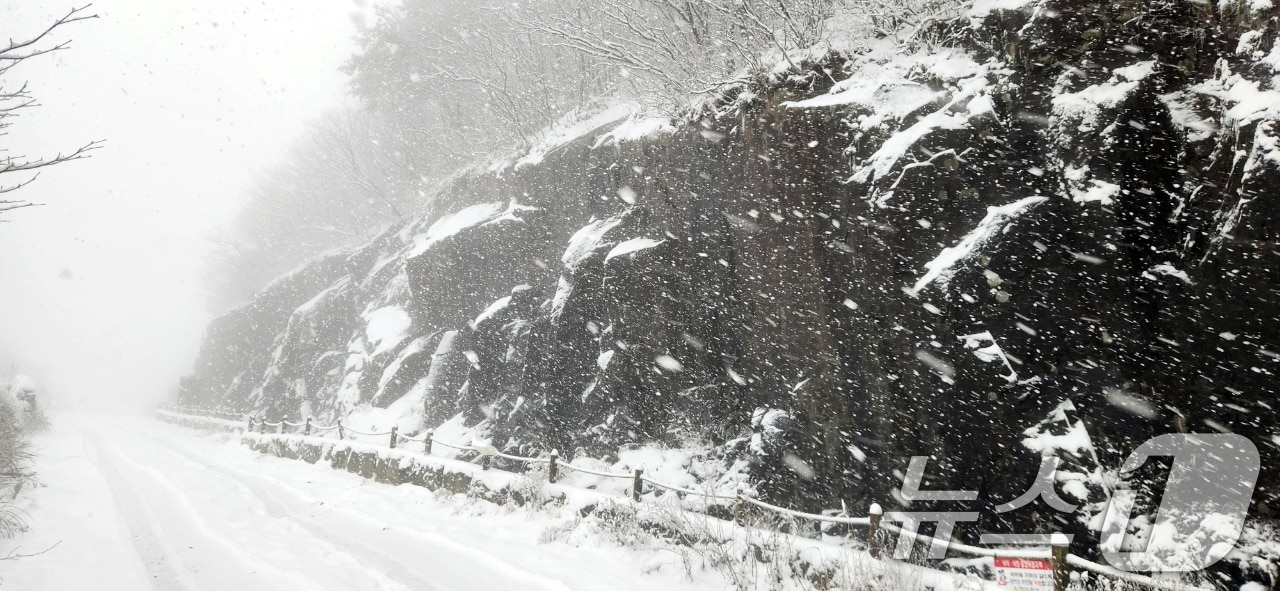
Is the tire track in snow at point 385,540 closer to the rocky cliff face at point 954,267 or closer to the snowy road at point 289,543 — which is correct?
the snowy road at point 289,543

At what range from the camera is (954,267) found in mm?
6160

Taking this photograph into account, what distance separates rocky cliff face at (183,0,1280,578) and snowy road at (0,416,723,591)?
2503 mm

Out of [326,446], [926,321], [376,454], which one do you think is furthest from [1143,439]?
[326,446]

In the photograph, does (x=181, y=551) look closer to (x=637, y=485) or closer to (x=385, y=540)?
(x=385, y=540)

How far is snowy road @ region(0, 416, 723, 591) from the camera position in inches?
246

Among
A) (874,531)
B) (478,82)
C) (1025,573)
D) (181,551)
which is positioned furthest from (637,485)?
(478,82)

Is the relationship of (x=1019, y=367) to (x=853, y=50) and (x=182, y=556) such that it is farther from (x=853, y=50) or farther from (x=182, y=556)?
(x=182, y=556)

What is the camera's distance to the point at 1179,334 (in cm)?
502

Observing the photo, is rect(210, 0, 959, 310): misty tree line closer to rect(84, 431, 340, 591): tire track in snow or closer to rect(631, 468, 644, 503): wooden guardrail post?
rect(631, 468, 644, 503): wooden guardrail post

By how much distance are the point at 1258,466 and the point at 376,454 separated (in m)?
14.3
